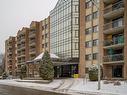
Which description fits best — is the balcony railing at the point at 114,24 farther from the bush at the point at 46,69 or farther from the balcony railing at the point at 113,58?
the bush at the point at 46,69

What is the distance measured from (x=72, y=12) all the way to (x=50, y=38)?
46.9 feet

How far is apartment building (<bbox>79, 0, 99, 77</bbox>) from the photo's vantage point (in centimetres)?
5562

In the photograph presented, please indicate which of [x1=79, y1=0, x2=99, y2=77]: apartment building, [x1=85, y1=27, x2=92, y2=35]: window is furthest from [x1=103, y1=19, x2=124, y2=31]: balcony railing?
[x1=85, y1=27, x2=92, y2=35]: window

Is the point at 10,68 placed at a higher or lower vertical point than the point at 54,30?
lower

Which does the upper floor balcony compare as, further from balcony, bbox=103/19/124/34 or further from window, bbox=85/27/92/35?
balcony, bbox=103/19/124/34

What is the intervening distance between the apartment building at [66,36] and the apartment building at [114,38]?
1229cm

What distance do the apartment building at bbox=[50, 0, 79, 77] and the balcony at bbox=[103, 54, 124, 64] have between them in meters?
12.9

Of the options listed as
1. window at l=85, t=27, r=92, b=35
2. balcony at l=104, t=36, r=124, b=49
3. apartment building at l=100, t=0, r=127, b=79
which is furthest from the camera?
window at l=85, t=27, r=92, b=35

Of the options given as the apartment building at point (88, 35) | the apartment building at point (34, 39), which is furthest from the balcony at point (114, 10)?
the apartment building at point (34, 39)

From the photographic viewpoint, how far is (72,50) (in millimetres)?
62625

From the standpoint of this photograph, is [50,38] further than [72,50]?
Yes

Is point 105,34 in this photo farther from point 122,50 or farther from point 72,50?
point 72,50

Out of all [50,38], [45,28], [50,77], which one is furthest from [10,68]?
[50,77]

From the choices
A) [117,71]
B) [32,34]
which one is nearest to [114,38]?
[117,71]
